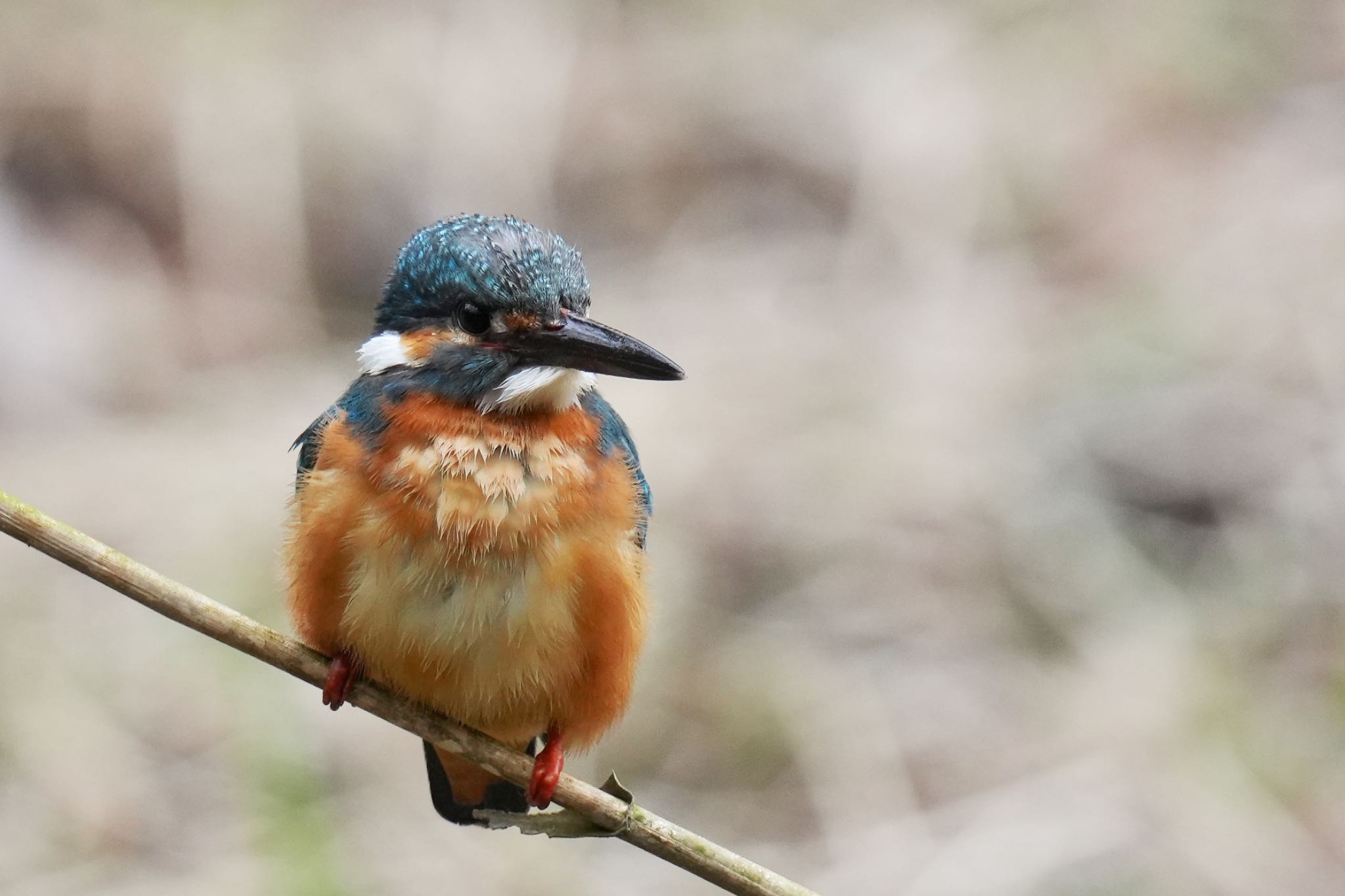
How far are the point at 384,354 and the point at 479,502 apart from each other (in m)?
0.43

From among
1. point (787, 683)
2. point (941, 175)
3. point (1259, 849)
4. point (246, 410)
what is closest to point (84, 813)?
point (246, 410)

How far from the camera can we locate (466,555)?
277 cm

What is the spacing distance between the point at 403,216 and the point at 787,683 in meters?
2.91

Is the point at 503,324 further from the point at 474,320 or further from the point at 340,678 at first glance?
the point at 340,678

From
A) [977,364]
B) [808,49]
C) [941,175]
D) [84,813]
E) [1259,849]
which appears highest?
[808,49]

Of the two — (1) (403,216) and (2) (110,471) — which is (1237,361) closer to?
(1) (403,216)

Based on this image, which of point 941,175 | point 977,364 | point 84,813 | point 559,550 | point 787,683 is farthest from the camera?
point 941,175

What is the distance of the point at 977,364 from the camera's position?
6.52m

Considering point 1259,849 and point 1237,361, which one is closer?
point 1259,849

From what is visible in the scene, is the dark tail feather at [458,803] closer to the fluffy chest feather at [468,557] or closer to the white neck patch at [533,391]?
the fluffy chest feather at [468,557]

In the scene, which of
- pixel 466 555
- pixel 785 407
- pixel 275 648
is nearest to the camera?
pixel 275 648

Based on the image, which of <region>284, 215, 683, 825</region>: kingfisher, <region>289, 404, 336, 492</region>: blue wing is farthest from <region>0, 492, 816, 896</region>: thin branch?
<region>289, 404, 336, 492</region>: blue wing

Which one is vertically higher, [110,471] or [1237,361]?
[1237,361]

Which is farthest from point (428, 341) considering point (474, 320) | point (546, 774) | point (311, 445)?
point (546, 774)
